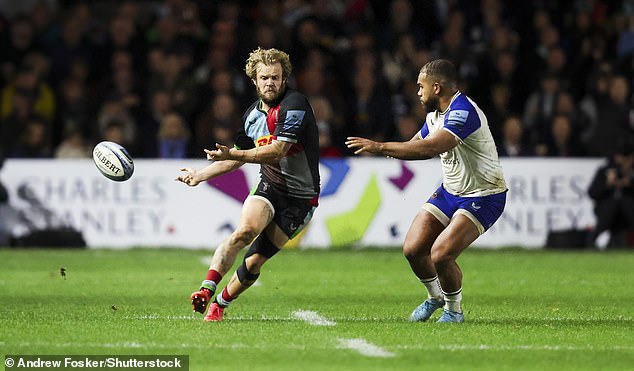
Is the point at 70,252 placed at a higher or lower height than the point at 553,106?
lower

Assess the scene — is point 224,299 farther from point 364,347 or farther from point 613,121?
point 613,121

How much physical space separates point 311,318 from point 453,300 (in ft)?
4.02

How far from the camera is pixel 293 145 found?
10602 mm

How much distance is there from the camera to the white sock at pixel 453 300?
10.5 meters

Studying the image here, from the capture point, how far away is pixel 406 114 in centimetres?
2055

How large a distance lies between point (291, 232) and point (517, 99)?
11720 millimetres

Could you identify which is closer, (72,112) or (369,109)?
(369,109)

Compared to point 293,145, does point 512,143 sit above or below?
below

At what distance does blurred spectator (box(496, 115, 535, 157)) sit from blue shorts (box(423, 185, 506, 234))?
9.07m

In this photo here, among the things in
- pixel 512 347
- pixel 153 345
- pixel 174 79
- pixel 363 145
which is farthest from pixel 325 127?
pixel 153 345

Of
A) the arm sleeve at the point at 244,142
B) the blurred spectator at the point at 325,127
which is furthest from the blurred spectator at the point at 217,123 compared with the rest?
the arm sleeve at the point at 244,142

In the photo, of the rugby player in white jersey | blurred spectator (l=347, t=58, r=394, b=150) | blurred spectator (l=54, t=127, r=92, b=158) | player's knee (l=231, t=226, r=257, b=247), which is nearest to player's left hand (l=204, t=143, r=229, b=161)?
player's knee (l=231, t=226, r=257, b=247)

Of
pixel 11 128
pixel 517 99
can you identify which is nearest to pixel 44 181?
pixel 11 128

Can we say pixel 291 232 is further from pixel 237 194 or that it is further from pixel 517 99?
pixel 517 99
